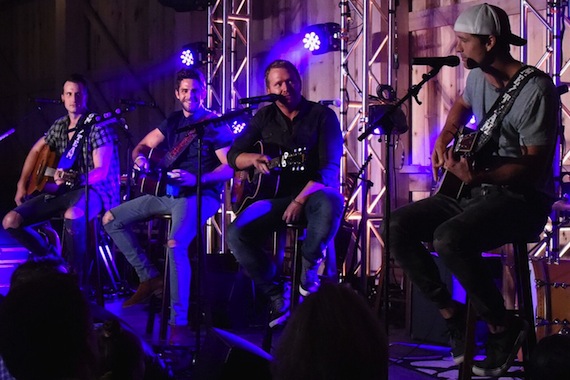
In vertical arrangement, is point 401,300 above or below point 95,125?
below

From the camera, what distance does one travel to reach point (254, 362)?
2.01 meters

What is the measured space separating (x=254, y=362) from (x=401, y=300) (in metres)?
3.88

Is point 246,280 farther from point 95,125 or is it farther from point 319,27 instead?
point 319,27

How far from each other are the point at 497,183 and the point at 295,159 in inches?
54.8

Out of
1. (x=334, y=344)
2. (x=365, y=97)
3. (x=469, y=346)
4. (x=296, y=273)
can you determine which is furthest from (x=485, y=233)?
Answer: (x=365, y=97)

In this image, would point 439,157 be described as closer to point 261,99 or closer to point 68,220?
point 261,99

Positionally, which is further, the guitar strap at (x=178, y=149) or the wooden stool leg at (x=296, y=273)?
the guitar strap at (x=178, y=149)

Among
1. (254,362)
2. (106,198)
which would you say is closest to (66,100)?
(106,198)

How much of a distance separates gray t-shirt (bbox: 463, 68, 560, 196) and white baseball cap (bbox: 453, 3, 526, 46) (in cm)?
27

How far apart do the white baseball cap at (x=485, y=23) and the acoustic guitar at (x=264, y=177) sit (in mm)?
1248

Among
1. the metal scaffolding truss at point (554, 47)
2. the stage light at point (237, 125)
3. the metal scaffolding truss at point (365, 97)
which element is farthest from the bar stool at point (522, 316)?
the stage light at point (237, 125)

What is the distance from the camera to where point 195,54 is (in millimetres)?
7824

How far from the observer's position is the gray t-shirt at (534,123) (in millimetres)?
3244

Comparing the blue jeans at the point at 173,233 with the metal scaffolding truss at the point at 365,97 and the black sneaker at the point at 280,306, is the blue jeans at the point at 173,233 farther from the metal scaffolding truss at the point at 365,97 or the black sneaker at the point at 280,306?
the metal scaffolding truss at the point at 365,97
